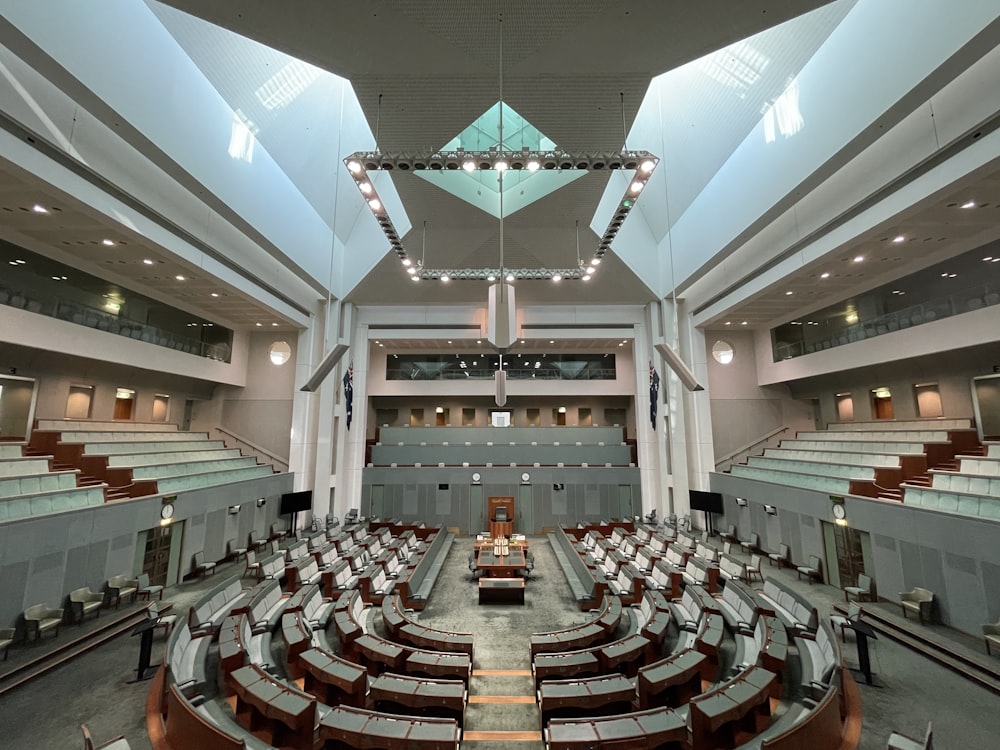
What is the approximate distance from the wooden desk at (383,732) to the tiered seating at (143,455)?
30.4 ft

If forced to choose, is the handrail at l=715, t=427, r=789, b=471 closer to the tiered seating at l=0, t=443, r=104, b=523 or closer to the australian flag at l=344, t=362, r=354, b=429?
the australian flag at l=344, t=362, r=354, b=429

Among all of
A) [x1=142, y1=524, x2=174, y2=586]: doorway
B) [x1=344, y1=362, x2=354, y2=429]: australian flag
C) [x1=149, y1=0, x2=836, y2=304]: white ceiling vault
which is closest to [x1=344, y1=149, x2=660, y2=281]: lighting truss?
[x1=149, y1=0, x2=836, y2=304]: white ceiling vault

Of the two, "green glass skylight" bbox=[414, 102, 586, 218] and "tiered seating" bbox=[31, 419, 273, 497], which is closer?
"tiered seating" bbox=[31, 419, 273, 497]

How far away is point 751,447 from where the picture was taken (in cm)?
1812

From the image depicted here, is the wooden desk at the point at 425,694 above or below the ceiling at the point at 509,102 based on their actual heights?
below

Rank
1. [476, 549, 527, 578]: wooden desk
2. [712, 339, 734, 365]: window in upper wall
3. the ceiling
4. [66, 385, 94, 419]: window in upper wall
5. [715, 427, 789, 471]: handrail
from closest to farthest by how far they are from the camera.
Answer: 1. the ceiling
2. [476, 549, 527, 578]: wooden desk
3. [66, 385, 94, 419]: window in upper wall
4. [715, 427, 789, 471]: handrail
5. [712, 339, 734, 365]: window in upper wall

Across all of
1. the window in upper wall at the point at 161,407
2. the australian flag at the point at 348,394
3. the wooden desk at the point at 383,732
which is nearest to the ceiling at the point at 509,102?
the australian flag at the point at 348,394

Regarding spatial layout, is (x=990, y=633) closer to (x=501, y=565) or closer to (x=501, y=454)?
(x=501, y=565)

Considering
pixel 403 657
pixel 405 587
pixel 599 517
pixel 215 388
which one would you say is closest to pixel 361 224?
pixel 215 388

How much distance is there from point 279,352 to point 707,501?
1925cm

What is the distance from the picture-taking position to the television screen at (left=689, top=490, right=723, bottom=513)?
15.5 m

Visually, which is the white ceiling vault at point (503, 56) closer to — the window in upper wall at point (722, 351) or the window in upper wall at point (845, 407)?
the window in upper wall at point (722, 351)

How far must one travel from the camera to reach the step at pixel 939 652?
618 centimetres

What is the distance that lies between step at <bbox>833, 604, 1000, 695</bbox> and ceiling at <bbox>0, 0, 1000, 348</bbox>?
8024mm
